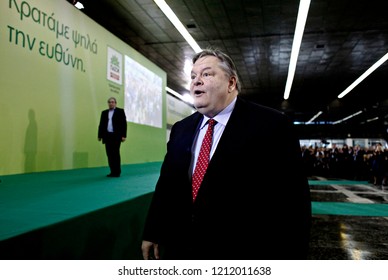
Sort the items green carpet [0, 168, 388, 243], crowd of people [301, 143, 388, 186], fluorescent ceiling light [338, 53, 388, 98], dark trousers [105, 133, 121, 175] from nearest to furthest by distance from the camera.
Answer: green carpet [0, 168, 388, 243] → dark trousers [105, 133, 121, 175] → crowd of people [301, 143, 388, 186] → fluorescent ceiling light [338, 53, 388, 98]

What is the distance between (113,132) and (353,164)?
→ 33.8 ft

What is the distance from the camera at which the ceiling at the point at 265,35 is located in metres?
6.68

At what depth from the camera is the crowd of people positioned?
9611 millimetres

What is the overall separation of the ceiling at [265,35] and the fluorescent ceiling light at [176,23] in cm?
12

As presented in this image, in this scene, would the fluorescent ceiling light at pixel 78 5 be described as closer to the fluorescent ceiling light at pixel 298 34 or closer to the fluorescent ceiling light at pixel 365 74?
the fluorescent ceiling light at pixel 298 34

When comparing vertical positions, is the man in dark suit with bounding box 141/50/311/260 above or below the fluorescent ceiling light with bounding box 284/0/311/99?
below

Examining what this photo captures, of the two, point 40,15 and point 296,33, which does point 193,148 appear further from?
point 296,33

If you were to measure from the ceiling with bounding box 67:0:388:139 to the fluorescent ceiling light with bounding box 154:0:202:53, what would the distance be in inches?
4.7

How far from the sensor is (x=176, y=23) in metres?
7.53

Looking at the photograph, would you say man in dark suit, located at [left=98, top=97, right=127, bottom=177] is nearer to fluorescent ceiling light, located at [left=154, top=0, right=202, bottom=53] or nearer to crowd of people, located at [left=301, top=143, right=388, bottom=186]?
fluorescent ceiling light, located at [left=154, top=0, right=202, bottom=53]

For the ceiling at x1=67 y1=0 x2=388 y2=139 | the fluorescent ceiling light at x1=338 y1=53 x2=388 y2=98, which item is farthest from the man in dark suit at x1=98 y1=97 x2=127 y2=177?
the fluorescent ceiling light at x1=338 y1=53 x2=388 y2=98

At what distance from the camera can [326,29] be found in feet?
25.5

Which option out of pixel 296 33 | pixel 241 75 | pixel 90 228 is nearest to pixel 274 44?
pixel 296 33

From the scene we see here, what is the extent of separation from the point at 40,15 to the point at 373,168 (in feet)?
32.8
